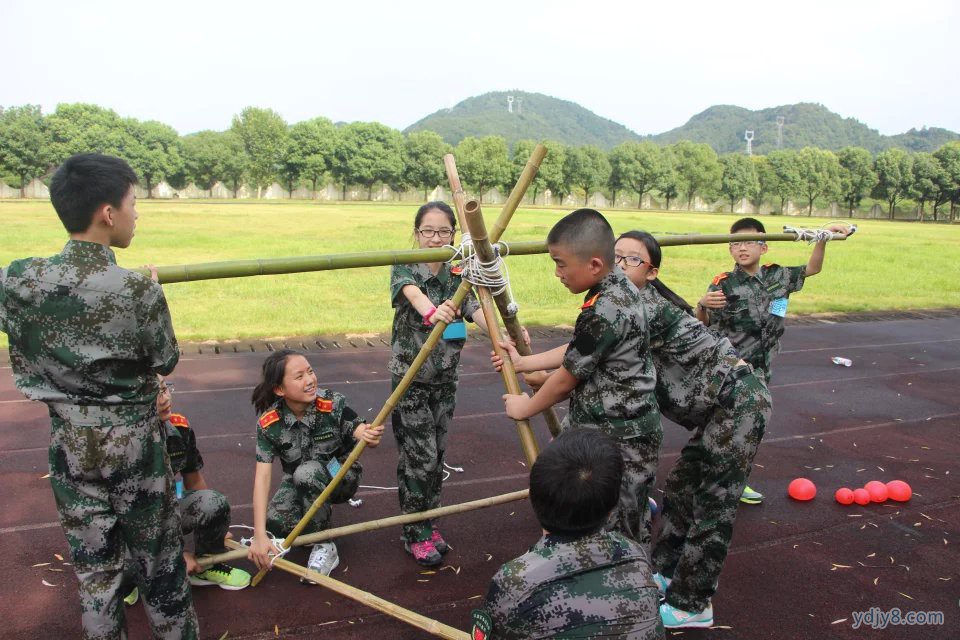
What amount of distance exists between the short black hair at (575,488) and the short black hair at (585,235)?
42.7 inches

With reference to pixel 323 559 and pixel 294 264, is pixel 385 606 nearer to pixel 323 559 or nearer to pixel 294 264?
pixel 323 559

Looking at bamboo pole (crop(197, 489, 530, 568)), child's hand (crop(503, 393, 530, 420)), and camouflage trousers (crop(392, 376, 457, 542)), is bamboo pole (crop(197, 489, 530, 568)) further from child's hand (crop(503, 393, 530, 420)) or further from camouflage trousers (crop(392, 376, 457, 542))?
child's hand (crop(503, 393, 530, 420))

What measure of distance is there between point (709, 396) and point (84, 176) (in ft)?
10.3

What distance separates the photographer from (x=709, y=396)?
12.4ft

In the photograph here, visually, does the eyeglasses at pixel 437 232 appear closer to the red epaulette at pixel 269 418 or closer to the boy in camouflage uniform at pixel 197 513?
the red epaulette at pixel 269 418

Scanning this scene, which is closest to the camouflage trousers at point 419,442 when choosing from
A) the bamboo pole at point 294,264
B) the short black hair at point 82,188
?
the bamboo pole at point 294,264

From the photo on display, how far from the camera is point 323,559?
4.24 metres

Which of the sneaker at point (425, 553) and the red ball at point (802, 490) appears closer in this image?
the sneaker at point (425, 553)

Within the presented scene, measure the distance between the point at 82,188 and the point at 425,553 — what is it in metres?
2.88

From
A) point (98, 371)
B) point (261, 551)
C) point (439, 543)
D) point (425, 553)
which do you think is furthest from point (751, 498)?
point (98, 371)

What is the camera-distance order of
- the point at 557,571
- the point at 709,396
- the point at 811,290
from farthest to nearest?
the point at 811,290 < the point at 709,396 < the point at 557,571

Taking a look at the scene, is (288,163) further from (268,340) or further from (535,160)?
(535,160)

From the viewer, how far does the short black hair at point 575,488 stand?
219 centimetres

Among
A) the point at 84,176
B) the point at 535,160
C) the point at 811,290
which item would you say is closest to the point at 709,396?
the point at 535,160
